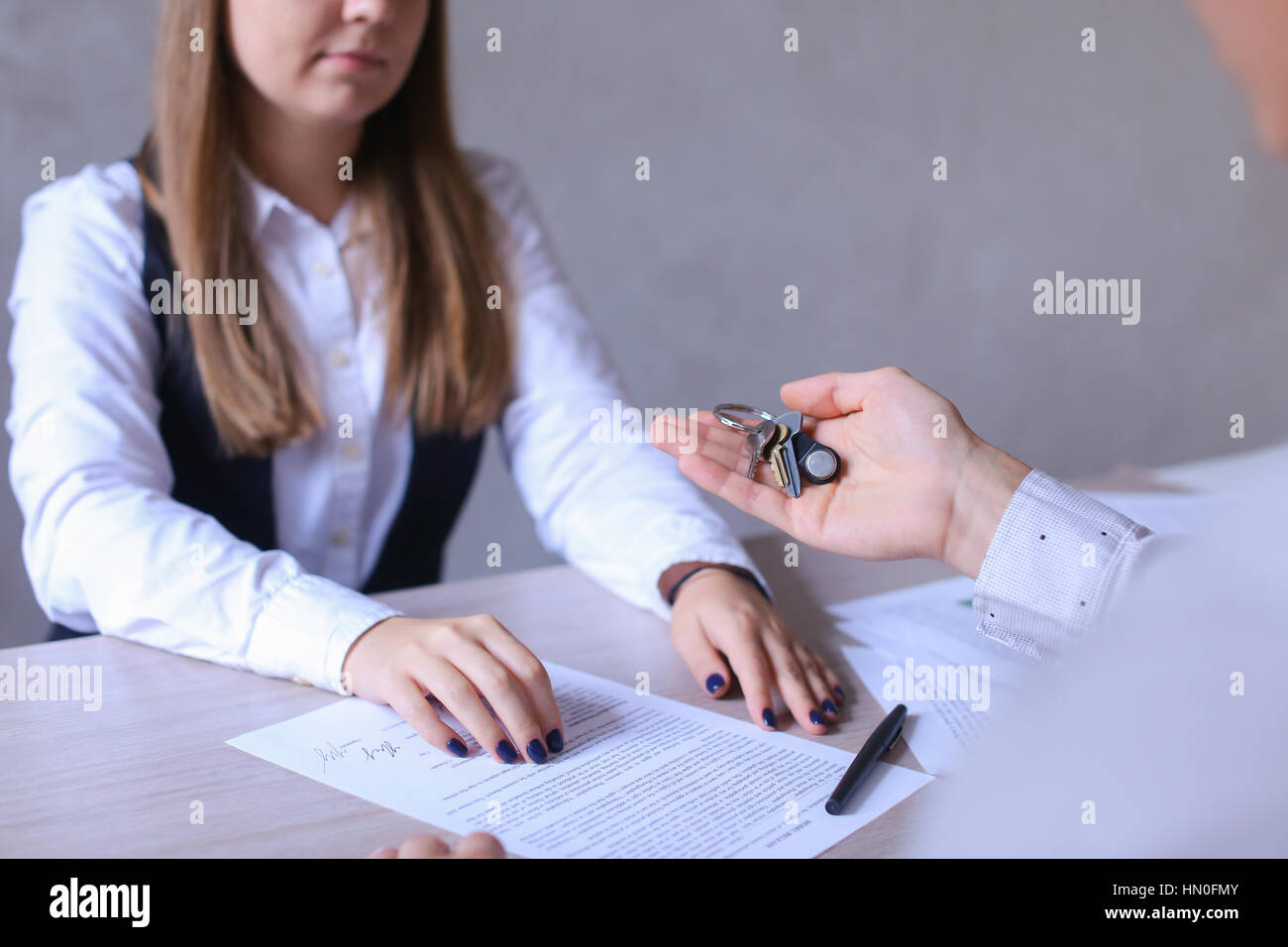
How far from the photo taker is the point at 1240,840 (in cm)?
44

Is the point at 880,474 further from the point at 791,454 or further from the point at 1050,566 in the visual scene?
the point at 1050,566

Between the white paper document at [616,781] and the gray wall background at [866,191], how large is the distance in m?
1.81

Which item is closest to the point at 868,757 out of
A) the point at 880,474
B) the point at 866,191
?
the point at 880,474

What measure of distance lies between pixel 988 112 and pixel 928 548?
2.67m

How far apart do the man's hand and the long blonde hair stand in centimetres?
62

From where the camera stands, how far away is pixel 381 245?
1.56 m

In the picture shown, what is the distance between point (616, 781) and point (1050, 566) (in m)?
0.39

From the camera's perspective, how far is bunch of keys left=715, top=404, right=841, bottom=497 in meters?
1.03

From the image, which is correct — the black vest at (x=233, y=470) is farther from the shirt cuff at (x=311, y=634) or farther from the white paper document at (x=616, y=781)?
→ the white paper document at (x=616, y=781)

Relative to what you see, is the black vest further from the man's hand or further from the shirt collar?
the man's hand

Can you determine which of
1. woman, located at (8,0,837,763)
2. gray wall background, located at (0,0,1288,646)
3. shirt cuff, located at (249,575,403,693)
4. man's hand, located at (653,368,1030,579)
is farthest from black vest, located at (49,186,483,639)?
gray wall background, located at (0,0,1288,646)

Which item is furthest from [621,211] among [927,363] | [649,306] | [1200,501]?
[1200,501]

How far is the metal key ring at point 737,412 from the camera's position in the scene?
107 cm

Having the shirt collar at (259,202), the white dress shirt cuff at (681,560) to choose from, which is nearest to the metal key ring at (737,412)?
the white dress shirt cuff at (681,560)
